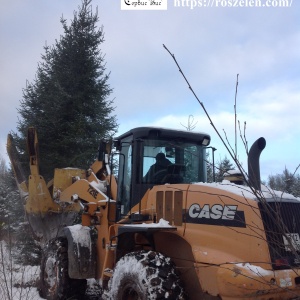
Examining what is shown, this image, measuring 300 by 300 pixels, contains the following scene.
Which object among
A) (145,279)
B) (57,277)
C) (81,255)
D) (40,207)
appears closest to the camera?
(145,279)

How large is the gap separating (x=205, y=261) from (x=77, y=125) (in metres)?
9.82

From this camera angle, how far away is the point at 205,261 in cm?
450

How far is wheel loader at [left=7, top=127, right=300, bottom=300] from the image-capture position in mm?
4195

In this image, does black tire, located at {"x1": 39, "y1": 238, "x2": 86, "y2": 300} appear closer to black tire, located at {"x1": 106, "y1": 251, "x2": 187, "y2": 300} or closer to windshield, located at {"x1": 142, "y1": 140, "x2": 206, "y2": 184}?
black tire, located at {"x1": 106, "y1": 251, "x2": 187, "y2": 300}

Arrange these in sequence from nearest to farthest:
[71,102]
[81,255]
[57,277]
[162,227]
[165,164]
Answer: [162,227]
[165,164]
[81,255]
[57,277]
[71,102]

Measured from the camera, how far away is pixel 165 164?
20.0 ft

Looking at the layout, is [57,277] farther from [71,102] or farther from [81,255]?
[71,102]

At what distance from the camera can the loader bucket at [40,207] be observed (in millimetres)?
8812

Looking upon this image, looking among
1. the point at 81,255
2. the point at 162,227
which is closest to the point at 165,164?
the point at 162,227

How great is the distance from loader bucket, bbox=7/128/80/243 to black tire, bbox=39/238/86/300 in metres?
1.06

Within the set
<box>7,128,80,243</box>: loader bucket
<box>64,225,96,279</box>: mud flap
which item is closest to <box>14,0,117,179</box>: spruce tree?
<box>7,128,80,243</box>: loader bucket

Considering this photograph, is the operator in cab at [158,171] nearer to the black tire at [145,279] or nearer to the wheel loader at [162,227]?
the wheel loader at [162,227]

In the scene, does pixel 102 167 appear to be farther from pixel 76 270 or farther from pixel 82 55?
pixel 82 55

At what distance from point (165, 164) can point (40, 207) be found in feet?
12.7
